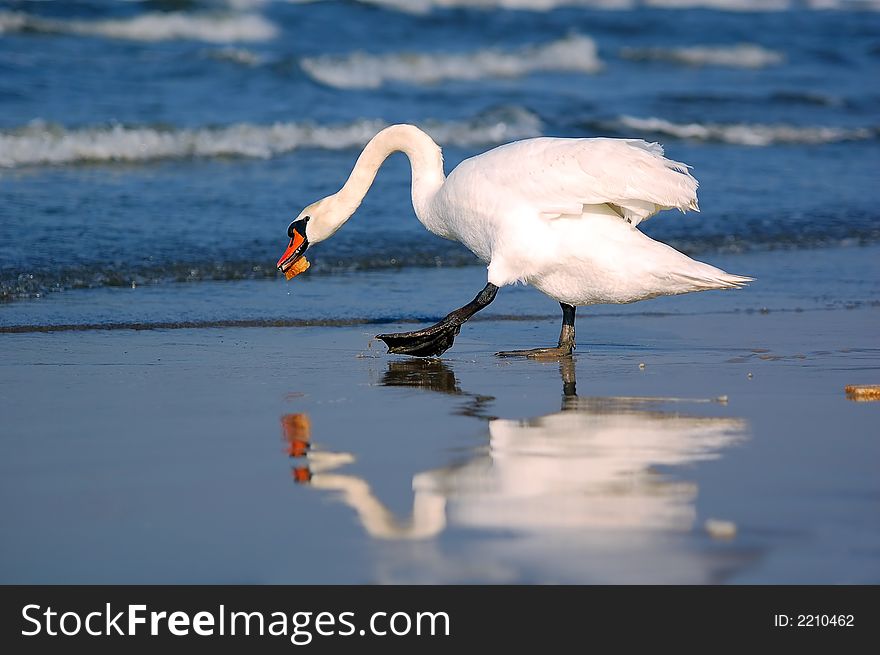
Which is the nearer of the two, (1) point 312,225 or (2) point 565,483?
(2) point 565,483

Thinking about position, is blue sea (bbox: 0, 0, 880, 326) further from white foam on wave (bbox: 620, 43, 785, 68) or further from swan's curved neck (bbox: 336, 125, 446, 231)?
swan's curved neck (bbox: 336, 125, 446, 231)

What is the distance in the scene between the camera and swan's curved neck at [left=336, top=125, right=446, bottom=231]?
25.0 feet

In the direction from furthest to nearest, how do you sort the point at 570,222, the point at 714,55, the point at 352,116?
the point at 714,55
the point at 352,116
the point at 570,222

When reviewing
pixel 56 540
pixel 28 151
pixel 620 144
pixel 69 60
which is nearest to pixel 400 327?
pixel 620 144

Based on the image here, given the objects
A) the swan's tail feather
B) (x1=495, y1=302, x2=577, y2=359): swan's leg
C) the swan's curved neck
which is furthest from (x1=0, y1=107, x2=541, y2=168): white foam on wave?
the swan's tail feather

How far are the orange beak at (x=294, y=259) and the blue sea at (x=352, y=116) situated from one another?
0.72 metres

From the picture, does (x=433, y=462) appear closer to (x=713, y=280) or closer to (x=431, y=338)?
(x=713, y=280)

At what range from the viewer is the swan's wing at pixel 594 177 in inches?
260

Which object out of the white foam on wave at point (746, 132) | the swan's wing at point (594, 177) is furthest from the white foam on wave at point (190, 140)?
the swan's wing at point (594, 177)

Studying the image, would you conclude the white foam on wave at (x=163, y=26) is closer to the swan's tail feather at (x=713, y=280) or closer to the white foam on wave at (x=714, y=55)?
the white foam on wave at (x=714, y=55)

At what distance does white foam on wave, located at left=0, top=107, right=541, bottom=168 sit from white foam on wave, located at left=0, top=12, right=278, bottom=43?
8027mm

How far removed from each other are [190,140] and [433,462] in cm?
1078

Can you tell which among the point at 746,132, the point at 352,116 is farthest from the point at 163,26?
the point at 746,132

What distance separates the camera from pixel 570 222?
687 centimetres
